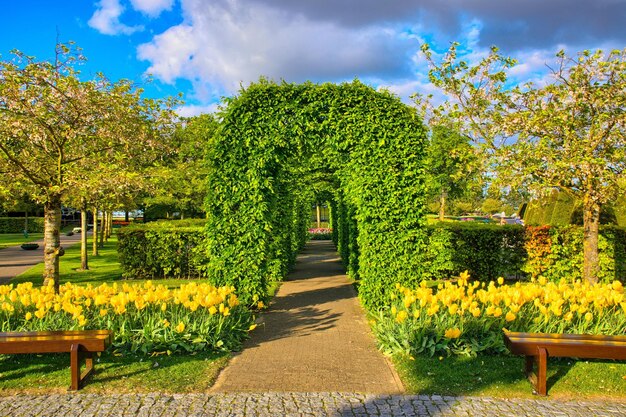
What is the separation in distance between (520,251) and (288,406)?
921 cm

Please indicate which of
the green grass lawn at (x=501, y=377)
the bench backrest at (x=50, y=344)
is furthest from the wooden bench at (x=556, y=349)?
the bench backrest at (x=50, y=344)

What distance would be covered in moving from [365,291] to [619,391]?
13.0ft

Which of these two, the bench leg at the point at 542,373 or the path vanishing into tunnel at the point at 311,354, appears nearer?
the bench leg at the point at 542,373

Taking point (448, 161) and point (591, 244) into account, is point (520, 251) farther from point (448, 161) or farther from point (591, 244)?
point (448, 161)

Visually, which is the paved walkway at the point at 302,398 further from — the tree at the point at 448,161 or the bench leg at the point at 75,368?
the tree at the point at 448,161

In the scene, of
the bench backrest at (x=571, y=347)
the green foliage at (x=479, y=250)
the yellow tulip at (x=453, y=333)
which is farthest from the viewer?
the green foliage at (x=479, y=250)

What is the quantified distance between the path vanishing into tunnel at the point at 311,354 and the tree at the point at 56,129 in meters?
3.84

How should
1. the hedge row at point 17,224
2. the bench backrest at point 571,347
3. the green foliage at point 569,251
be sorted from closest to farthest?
1. the bench backrest at point 571,347
2. the green foliage at point 569,251
3. the hedge row at point 17,224

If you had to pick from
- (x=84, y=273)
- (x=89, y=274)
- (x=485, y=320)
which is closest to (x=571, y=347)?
(x=485, y=320)

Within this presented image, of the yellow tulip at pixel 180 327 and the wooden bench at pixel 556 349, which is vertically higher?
the yellow tulip at pixel 180 327

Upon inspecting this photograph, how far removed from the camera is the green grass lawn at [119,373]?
14.2 feet

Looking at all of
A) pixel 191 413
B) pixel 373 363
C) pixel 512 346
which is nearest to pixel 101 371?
pixel 191 413

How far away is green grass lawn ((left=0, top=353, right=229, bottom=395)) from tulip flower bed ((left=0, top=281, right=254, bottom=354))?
0.18 m

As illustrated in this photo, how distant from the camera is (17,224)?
41812mm
